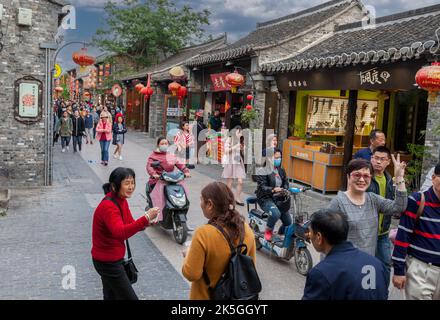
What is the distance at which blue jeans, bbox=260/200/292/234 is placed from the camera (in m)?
6.72

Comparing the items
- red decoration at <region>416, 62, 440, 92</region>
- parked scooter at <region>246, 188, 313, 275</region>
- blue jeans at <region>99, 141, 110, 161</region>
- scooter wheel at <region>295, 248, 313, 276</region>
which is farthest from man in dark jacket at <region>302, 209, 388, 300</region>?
blue jeans at <region>99, 141, 110, 161</region>

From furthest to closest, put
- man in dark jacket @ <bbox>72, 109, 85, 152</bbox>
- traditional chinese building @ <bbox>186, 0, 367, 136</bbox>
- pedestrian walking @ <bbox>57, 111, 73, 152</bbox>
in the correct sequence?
1. man in dark jacket @ <bbox>72, 109, 85, 152</bbox>
2. pedestrian walking @ <bbox>57, 111, 73, 152</bbox>
3. traditional chinese building @ <bbox>186, 0, 367, 136</bbox>

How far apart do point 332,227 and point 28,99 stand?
9996 mm

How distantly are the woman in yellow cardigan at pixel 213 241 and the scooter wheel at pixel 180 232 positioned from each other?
4.16 meters

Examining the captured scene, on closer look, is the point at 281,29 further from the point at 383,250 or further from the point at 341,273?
the point at 341,273

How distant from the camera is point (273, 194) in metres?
6.71

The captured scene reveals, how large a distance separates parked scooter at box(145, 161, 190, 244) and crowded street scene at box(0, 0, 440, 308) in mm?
25

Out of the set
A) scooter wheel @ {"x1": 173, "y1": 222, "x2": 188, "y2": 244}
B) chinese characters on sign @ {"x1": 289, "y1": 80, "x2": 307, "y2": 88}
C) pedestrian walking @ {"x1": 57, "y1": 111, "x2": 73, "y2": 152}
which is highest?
chinese characters on sign @ {"x1": 289, "y1": 80, "x2": 307, "y2": 88}

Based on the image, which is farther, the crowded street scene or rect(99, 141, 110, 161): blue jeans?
rect(99, 141, 110, 161): blue jeans

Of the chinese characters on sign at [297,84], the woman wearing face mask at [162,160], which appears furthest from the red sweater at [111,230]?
the chinese characters on sign at [297,84]

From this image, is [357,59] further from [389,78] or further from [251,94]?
[251,94]

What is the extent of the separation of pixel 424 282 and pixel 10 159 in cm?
987

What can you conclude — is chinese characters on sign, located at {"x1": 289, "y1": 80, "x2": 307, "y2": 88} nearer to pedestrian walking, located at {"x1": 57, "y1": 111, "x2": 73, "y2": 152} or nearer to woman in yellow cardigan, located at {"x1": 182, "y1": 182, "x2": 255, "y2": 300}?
pedestrian walking, located at {"x1": 57, "y1": 111, "x2": 73, "y2": 152}
